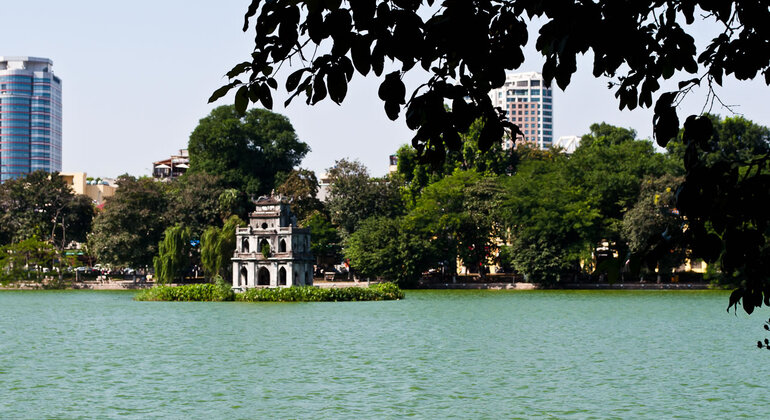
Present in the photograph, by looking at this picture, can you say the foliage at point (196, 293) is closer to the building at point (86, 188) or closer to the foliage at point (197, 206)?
the foliage at point (197, 206)

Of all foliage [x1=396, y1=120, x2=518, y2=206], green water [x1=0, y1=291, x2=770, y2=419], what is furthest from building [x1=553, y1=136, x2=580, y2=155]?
green water [x1=0, y1=291, x2=770, y2=419]

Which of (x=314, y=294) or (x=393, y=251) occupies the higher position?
(x=393, y=251)

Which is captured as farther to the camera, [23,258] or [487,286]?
[23,258]

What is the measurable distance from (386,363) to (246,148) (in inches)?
2067

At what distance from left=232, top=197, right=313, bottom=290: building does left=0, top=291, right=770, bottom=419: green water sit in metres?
10.1

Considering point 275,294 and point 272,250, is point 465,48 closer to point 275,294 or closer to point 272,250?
point 275,294

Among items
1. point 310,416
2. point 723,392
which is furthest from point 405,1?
point 723,392

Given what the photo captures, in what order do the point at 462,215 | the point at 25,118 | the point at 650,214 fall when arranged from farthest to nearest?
the point at 25,118 < the point at 462,215 < the point at 650,214

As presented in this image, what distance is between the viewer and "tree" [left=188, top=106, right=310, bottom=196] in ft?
242

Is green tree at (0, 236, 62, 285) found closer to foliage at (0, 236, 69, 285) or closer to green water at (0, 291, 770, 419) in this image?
foliage at (0, 236, 69, 285)

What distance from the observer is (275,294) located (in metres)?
50.3

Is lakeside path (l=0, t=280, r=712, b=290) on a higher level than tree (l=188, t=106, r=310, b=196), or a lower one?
lower

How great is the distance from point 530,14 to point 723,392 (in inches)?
650

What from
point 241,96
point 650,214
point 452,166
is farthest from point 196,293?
point 241,96
